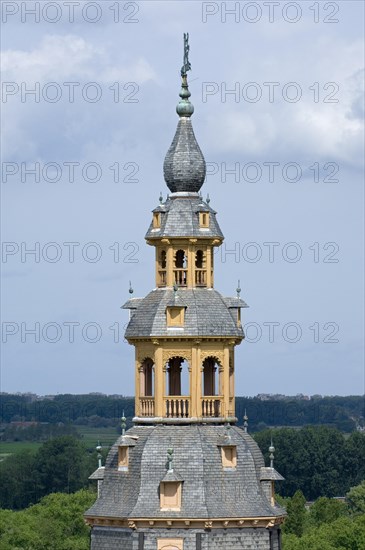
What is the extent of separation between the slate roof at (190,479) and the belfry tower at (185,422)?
3cm

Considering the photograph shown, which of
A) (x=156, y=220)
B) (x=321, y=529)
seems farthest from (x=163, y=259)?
(x=321, y=529)

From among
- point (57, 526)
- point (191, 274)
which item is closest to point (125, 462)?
point (191, 274)

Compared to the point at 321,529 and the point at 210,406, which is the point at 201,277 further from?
the point at 321,529

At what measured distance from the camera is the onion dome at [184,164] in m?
83.2

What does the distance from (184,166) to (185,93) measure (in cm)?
289

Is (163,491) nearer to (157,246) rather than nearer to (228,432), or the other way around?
(228,432)

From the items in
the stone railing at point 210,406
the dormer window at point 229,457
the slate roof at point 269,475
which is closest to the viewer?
the dormer window at point 229,457

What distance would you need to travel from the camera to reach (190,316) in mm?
81875

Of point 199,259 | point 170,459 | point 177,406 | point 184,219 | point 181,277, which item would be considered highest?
point 184,219

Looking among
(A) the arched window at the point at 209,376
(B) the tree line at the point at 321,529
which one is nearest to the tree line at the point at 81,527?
(B) the tree line at the point at 321,529

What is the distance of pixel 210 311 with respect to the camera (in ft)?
270

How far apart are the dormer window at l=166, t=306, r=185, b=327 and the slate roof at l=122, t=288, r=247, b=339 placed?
0.14 metres

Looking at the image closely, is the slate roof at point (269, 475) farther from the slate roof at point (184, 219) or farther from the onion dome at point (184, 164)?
the onion dome at point (184, 164)

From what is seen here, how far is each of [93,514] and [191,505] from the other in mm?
Result: 3754
